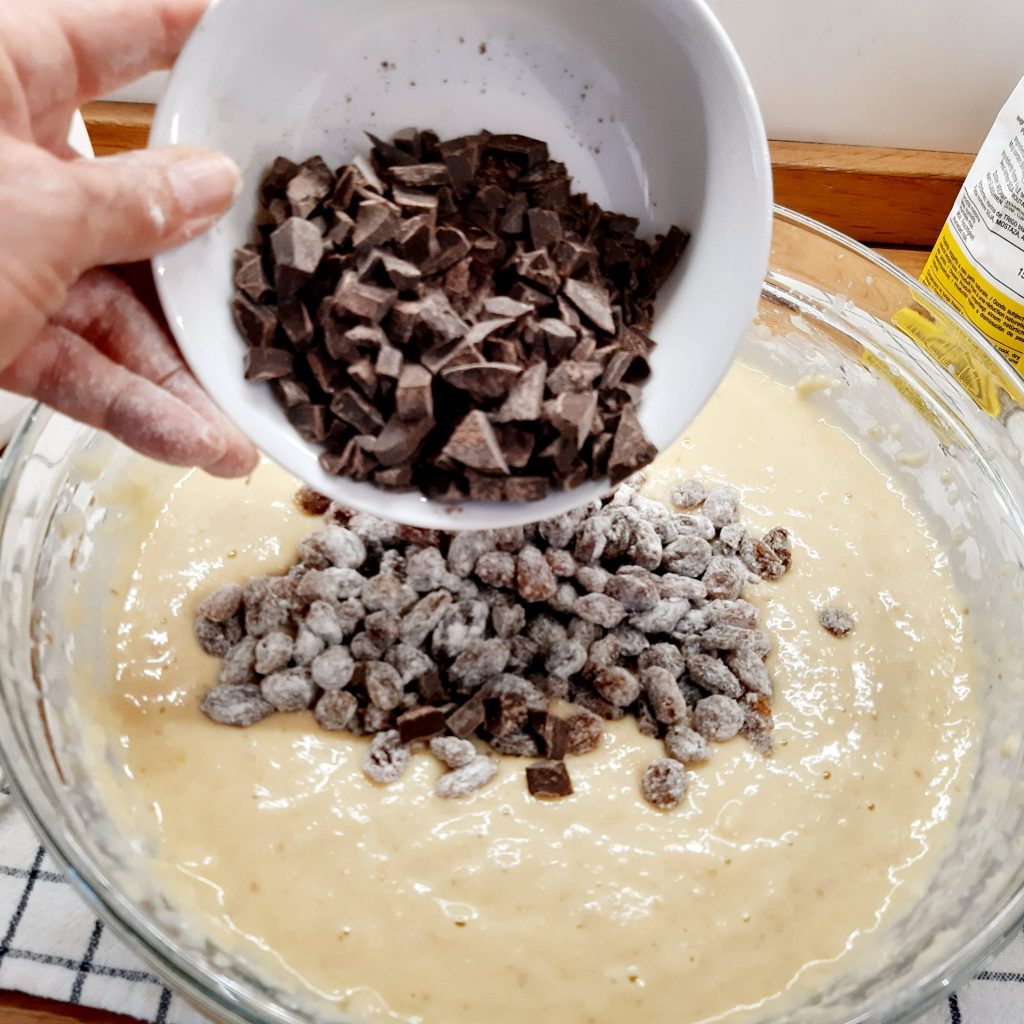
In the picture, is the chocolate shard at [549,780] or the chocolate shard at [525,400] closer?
the chocolate shard at [525,400]

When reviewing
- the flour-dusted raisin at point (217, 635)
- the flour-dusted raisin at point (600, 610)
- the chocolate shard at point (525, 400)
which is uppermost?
the chocolate shard at point (525, 400)

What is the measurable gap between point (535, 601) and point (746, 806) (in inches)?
16.4

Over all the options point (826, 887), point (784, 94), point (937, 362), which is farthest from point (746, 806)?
point (784, 94)

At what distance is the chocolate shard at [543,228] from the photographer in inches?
49.7

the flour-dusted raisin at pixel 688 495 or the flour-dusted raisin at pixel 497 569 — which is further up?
the flour-dusted raisin at pixel 688 495

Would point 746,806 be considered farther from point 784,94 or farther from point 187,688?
point 784,94

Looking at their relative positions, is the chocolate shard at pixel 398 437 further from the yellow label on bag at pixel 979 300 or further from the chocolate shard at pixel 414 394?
the yellow label on bag at pixel 979 300

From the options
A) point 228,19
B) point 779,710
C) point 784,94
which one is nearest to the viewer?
point 228,19

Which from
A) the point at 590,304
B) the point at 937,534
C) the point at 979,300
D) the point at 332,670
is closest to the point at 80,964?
the point at 332,670

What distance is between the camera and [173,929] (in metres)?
1.25

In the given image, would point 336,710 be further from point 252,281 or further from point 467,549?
point 252,281

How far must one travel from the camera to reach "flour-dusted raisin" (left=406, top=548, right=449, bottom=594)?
148 cm

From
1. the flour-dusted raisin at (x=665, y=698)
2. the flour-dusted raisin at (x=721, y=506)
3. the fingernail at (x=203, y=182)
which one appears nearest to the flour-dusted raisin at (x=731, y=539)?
the flour-dusted raisin at (x=721, y=506)

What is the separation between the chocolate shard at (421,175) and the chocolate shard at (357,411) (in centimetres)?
28
